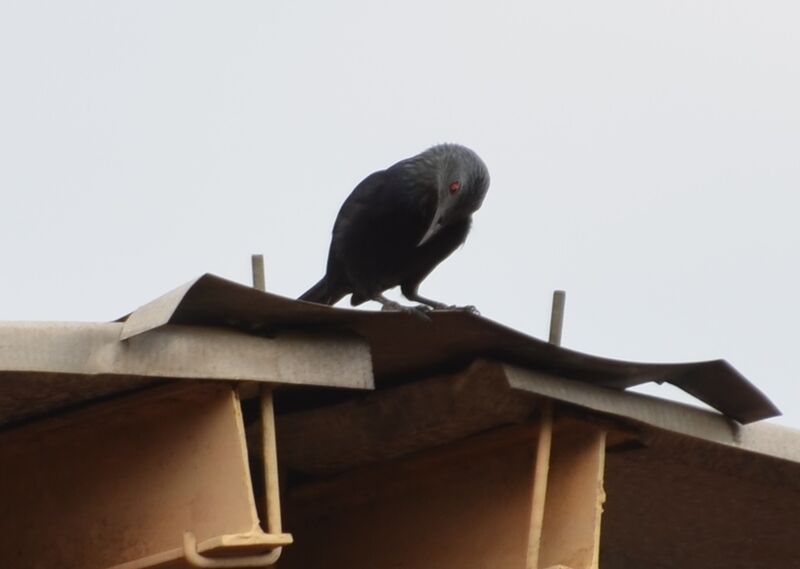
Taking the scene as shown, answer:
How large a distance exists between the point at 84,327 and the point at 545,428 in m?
1.20

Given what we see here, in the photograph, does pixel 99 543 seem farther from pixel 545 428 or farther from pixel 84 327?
pixel 545 428

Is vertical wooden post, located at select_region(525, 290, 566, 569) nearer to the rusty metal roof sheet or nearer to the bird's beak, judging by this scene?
the rusty metal roof sheet

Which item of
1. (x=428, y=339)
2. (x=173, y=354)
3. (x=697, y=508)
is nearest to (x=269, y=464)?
(x=173, y=354)

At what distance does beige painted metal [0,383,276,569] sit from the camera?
4035 mm

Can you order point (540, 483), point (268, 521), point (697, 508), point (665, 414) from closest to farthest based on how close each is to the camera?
point (268, 521), point (540, 483), point (665, 414), point (697, 508)

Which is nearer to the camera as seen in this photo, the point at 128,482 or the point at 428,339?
the point at 128,482

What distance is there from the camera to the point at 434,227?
6738 mm

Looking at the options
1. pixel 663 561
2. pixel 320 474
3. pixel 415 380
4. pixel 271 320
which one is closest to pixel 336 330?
pixel 271 320

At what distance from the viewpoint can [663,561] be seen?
568 centimetres

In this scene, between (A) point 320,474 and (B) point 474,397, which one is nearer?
(B) point 474,397

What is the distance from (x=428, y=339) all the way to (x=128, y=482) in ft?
2.55

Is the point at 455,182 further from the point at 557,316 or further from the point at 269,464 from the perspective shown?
the point at 269,464

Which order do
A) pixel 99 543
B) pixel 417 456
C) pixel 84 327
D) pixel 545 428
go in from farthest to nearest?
pixel 417 456
pixel 545 428
pixel 99 543
pixel 84 327

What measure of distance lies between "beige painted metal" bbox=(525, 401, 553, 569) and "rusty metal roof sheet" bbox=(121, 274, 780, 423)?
4.7 inches
